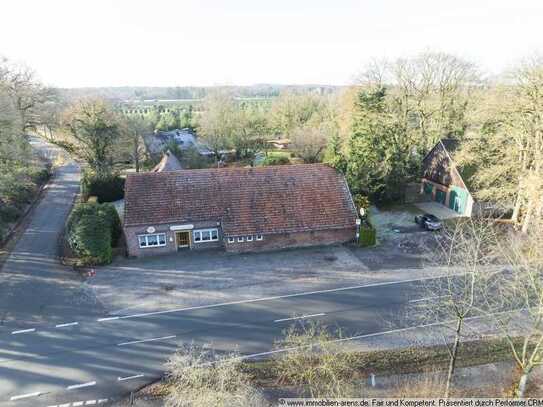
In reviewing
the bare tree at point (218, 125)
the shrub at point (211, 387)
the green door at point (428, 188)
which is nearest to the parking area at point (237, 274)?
the shrub at point (211, 387)

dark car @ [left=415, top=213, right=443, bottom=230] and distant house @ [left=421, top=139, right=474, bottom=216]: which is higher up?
distant house @ [left=421, top=139, right=474, bottom=216]

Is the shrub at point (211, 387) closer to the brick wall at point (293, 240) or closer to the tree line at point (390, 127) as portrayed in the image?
the brick wall at point (293, 240)

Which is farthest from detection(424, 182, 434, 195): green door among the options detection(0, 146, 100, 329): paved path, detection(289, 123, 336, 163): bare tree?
detection(0, 146, 100, 329): paved path

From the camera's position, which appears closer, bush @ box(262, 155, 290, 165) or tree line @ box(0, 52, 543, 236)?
tree line @ box(0, 52, 543, 236)

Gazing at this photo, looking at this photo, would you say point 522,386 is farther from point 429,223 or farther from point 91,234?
point 91,234

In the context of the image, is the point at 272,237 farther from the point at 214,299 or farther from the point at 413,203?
the point at 413,203

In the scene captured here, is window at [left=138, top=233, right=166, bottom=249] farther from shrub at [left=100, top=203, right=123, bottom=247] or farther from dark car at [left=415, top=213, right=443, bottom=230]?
dark car at [left=415, top=213, right=443, bottom=230]

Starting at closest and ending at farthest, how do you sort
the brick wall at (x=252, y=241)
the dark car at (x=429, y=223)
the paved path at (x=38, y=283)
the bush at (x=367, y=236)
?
the paved path at (x=38, y=283) → the brick wall at (x=252, y=241) → the bush at (x=367, y=236) → the dark car at (x=429, y=223)
